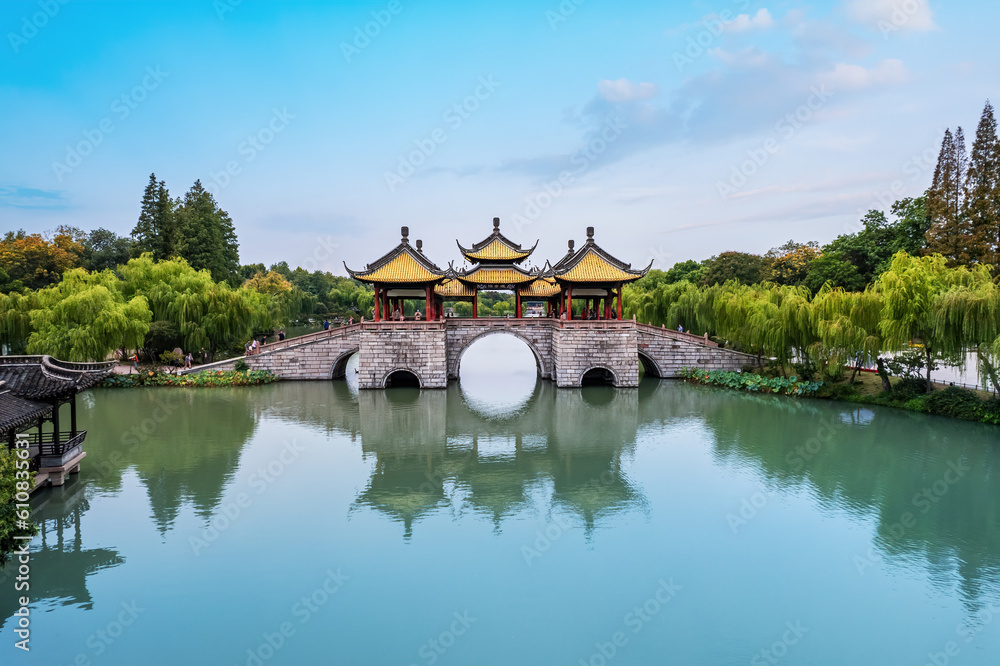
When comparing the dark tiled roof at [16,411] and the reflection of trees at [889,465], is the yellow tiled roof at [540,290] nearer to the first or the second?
the reflection of trees at [889,465]

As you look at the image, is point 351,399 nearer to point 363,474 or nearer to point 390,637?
point 363,474

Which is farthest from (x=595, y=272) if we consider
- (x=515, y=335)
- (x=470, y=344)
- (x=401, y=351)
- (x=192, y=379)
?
(x=192, y=379)

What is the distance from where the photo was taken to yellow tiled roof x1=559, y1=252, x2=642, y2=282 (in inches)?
854

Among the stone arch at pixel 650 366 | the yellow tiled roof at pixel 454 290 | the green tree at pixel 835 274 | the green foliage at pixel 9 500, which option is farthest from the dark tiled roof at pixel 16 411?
the green tree at pixel 835 274

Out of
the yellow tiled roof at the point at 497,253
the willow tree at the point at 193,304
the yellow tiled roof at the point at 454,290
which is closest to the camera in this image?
the yellow tiled roof at the point at 497,253

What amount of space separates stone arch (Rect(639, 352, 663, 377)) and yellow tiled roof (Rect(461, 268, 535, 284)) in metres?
5.95

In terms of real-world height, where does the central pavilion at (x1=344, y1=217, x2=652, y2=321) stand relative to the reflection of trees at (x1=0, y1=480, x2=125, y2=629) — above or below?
above

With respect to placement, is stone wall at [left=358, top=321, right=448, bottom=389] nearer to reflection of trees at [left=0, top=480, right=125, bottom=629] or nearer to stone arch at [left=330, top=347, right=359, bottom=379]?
stone arch at [left=330, top=347, right=359, bottom=379]

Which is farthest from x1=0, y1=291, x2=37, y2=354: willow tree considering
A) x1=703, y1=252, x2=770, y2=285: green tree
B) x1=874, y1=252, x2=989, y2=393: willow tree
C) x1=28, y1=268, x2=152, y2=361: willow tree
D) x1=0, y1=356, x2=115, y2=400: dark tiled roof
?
x1=703, y1=252, x2=770, y2=285: green tree

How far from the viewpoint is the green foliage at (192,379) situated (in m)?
21.5

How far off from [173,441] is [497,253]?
44.8 ft

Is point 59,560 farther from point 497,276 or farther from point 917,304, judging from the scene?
point 917,304

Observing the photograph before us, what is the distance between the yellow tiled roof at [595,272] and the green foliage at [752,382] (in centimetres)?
504

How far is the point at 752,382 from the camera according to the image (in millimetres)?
21531
